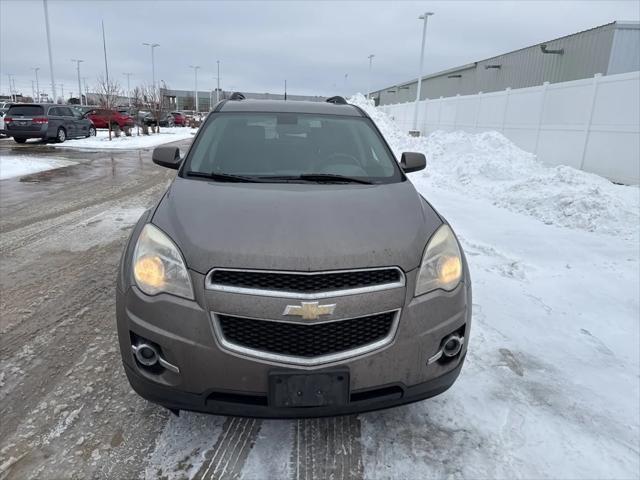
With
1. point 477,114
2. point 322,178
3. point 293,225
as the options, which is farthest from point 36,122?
point 293,225

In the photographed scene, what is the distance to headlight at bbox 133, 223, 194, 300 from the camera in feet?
6.78

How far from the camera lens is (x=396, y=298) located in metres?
2.06

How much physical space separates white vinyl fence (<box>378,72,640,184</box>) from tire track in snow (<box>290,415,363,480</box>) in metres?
11.5

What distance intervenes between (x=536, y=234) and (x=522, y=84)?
26835 millimetres

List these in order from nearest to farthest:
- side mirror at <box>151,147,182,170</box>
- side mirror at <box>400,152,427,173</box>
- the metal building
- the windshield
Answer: the windshield < side mirror at <box>151,147,182,170</box> < side mirror at <box>400,152,427,173</box> < the metal building

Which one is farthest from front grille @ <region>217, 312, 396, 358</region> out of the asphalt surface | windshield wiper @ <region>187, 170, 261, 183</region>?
windshield wiper @ <region>187, 170, 261, 183</region>

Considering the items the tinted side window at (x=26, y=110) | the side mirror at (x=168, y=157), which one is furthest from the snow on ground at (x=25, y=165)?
the side mirror at (x=168, y=157)

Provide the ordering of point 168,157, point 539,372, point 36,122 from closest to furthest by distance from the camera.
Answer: point 539,372, point 168,157, point 36,122

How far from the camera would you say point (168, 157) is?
3.50m

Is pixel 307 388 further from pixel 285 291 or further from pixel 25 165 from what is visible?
pixel 25 165

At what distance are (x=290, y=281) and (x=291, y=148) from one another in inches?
64.5

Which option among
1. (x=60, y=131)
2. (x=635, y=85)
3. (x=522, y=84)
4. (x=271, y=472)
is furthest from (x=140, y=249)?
(x=522, y=84)

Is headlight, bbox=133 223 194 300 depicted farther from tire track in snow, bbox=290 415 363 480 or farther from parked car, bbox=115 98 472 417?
tire track in snow, bbox=290 415 363 480

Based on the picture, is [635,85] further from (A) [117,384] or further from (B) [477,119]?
(A) [117,384]
